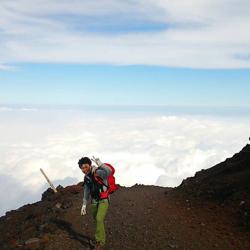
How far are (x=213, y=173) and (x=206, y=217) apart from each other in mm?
6214

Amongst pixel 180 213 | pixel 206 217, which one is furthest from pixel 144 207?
pixel 206 217

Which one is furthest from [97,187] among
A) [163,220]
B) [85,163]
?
[163,220]

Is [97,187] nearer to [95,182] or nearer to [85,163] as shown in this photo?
[95,182]

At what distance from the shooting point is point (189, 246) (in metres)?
14.6

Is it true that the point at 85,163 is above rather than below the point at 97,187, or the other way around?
above

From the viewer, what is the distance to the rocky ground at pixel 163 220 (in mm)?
15289

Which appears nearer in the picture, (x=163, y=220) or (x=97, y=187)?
(x=97, y=187)

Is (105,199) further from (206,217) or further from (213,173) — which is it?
(213,173)

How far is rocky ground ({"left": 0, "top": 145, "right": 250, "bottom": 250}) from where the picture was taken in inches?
602

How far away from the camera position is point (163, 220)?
18.0 metres

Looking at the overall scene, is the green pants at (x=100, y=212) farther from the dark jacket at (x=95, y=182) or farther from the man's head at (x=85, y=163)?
the man's head at (x=85, y=163)

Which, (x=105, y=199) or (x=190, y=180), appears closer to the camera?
(x=105, y=199)

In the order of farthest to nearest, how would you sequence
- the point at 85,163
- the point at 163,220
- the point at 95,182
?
the point at 163,220
the point at 95,182
the point at 85,163

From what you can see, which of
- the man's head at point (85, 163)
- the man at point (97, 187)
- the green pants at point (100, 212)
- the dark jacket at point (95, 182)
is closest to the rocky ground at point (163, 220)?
the green pants at point (100, 212)
